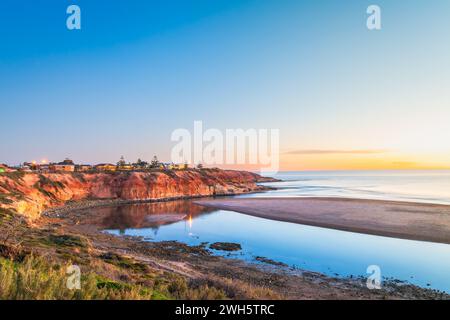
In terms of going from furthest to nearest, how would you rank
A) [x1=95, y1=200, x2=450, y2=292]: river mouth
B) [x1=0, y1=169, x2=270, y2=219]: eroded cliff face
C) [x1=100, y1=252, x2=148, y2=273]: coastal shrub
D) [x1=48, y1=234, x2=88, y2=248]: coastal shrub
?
1. [x1=0, y1=169, x2=270, y2=219]: eroded cliff face
2. [x1=48, y1=234, x2=88, y2=248]: coastal shrub
3. [x1=95, y1=200, x2=450, y2=292]: river mouth
4. [x1=100, y1=252, x2=148, y2=273]: coastal shrub

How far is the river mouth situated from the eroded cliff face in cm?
1606

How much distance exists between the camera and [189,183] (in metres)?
78.6

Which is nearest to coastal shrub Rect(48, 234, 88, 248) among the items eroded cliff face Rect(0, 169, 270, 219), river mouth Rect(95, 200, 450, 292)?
river mouth Rect(95, 200, 450, 292)

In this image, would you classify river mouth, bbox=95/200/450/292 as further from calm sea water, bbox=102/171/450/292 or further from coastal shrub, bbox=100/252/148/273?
coastal shrub, bbox=100/252/148/273

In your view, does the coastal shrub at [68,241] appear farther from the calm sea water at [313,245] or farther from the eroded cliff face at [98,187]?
the eroded cliff face at [98,187]

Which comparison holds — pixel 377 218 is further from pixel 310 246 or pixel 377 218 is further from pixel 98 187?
pixel 98 187

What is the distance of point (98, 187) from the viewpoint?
6244cm

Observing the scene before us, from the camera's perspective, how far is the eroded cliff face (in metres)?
43.6

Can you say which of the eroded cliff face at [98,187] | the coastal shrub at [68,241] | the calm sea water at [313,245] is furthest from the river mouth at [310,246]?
the eroded cliff face at [98,187]

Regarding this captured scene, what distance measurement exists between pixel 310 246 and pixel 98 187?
53.2m

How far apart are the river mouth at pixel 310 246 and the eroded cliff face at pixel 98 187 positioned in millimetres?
16055

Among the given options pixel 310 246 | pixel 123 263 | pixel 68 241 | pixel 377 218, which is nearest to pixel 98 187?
pixel 68 241

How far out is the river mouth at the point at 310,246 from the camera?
17438 millimetres
